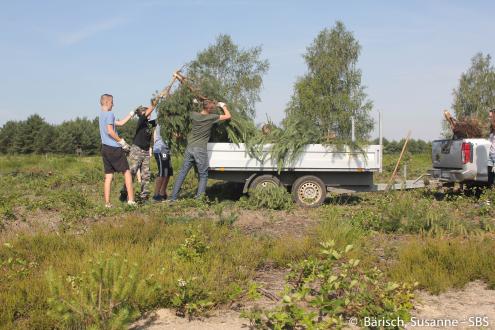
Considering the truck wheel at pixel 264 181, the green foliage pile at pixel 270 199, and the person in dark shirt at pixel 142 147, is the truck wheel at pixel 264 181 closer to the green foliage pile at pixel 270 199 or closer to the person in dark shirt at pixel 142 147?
the green foliage pile at pixel 270 199

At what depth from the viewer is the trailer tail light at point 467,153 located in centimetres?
1037

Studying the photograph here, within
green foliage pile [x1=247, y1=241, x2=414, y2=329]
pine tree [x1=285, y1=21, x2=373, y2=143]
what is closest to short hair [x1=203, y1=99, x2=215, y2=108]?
green foliage pile [x1=247, y1=241, x2=414, y2=329]

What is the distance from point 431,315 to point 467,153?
7.51 meters

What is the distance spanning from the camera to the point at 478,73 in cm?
4753

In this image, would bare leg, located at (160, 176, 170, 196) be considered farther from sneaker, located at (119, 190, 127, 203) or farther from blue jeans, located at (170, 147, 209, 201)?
blue jeans, located at (170, 147, 209, 201)

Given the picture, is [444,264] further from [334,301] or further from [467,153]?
[467,153]

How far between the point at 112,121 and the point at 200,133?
63.9 inches

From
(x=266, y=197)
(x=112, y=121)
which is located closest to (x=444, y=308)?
(x=266, y=197)

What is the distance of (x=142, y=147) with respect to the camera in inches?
372

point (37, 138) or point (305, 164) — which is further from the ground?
point (37, 138)

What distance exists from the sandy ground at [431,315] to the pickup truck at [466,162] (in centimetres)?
668

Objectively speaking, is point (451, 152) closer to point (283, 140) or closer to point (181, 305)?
point (283, 140)

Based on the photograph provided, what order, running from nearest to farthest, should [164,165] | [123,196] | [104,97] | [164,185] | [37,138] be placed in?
[104,97] < [123,196] < [164,165] < [164,185] < [37,138]

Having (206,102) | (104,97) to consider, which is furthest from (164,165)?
(104,97)
